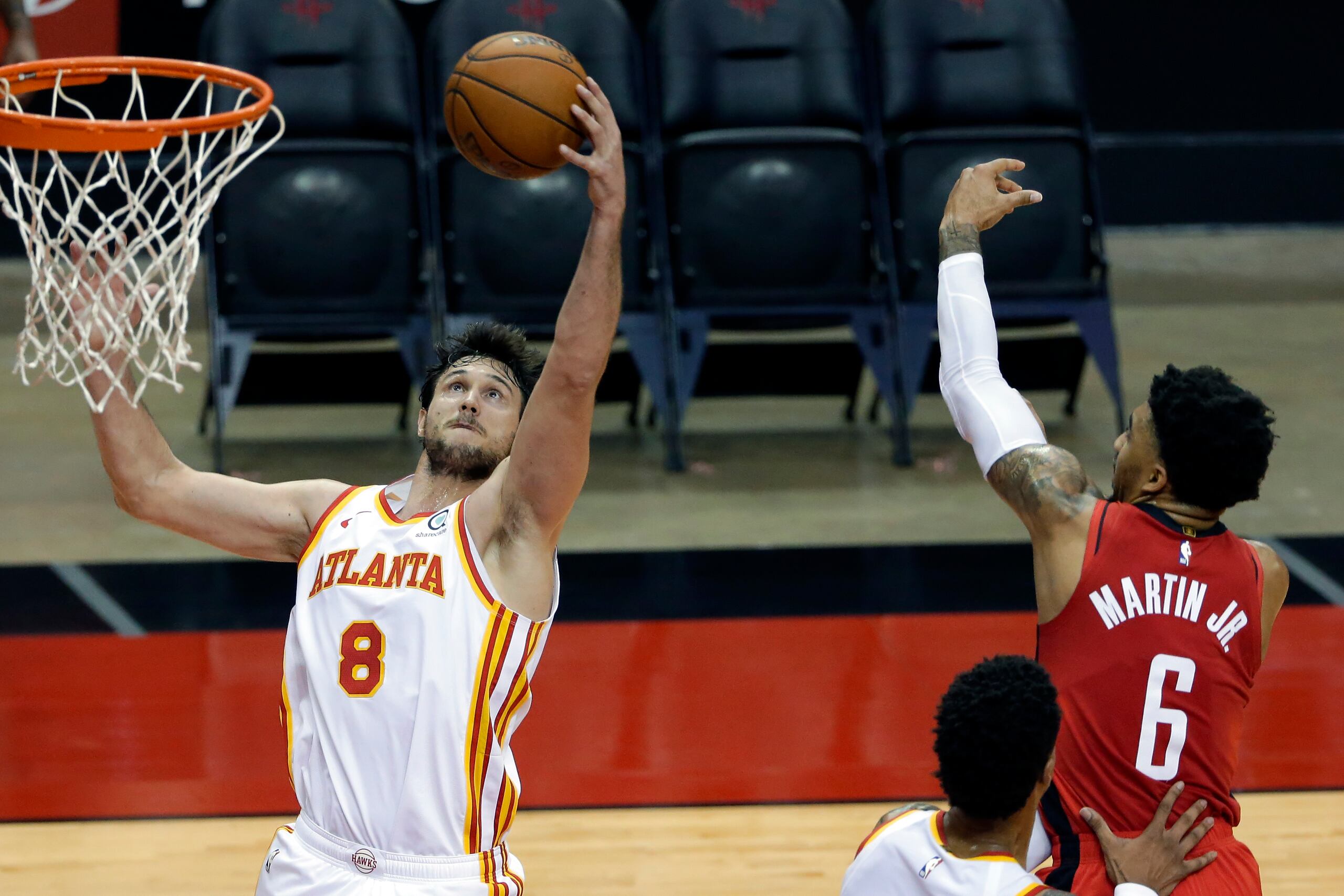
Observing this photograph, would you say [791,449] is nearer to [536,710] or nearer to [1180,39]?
[536,710]

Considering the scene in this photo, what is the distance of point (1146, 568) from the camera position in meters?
2.65

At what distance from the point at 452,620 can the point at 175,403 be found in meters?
6.07

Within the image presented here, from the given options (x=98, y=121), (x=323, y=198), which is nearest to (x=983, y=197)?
(x=98, y=121)

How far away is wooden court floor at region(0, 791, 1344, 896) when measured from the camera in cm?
393

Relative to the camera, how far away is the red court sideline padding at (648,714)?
14.6 feet

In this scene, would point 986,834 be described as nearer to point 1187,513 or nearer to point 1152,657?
point 1152,657

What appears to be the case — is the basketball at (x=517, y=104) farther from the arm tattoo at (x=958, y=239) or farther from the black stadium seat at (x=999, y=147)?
the black stadium seat at (x=999, y=147)

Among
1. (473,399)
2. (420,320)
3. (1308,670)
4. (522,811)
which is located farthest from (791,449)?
(473,399)

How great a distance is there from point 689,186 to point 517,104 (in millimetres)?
4573

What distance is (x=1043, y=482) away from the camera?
8.84 ft

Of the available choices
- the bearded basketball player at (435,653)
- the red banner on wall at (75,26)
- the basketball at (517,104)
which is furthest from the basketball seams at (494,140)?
the red banner on wall at (75,26)

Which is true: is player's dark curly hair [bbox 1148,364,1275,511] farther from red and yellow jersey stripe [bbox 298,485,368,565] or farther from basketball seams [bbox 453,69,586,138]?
red and yellow jersey stripe [bbox 298,485,368,565]

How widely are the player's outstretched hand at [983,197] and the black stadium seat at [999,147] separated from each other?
4.27 m

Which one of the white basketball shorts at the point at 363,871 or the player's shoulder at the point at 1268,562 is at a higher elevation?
the player's shoulder at the point at 1268,562
